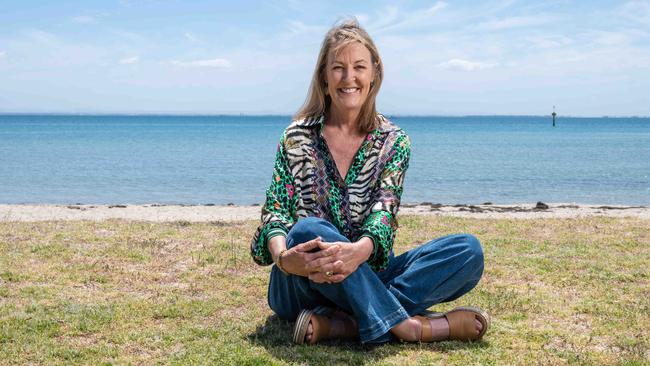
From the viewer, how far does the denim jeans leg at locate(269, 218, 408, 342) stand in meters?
4.81

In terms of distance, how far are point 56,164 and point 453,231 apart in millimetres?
41273

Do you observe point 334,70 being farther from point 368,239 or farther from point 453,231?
point 453,231

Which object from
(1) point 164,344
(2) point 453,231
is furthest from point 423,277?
(2) point 453,231

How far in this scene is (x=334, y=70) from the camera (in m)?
5.39

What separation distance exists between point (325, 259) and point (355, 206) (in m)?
0.88

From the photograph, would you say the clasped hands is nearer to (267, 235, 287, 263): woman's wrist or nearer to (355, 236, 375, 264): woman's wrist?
(355, 236, 375, 264): woman's wrist

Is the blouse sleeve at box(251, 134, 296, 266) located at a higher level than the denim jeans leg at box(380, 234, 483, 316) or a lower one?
higher

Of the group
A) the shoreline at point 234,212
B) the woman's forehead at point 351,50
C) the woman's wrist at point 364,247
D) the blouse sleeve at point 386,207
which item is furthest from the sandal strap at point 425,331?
the shoreline at point 234,212

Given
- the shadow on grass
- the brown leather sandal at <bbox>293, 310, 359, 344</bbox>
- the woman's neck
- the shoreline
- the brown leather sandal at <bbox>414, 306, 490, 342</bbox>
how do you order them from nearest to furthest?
the shadow on grass < the brown leather sandal at <bbox>293, 310, 359, 344</bbox> < the brown leather sandal at <bbox>414, 306, 490, 342</bbox> < the woman's neck < the shoreline

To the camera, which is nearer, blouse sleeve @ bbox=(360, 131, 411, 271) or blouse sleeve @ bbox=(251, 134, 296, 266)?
blouse sleeve @ bbox=(360, 131, 411, 271)

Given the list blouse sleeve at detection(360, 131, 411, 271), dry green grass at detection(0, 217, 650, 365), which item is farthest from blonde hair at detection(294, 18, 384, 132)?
dry green grass at detection(0, 217, 650, 365)

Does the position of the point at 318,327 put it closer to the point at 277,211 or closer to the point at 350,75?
the point at 277,211

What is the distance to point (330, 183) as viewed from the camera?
5.41 m

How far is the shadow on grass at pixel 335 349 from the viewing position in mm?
5000
